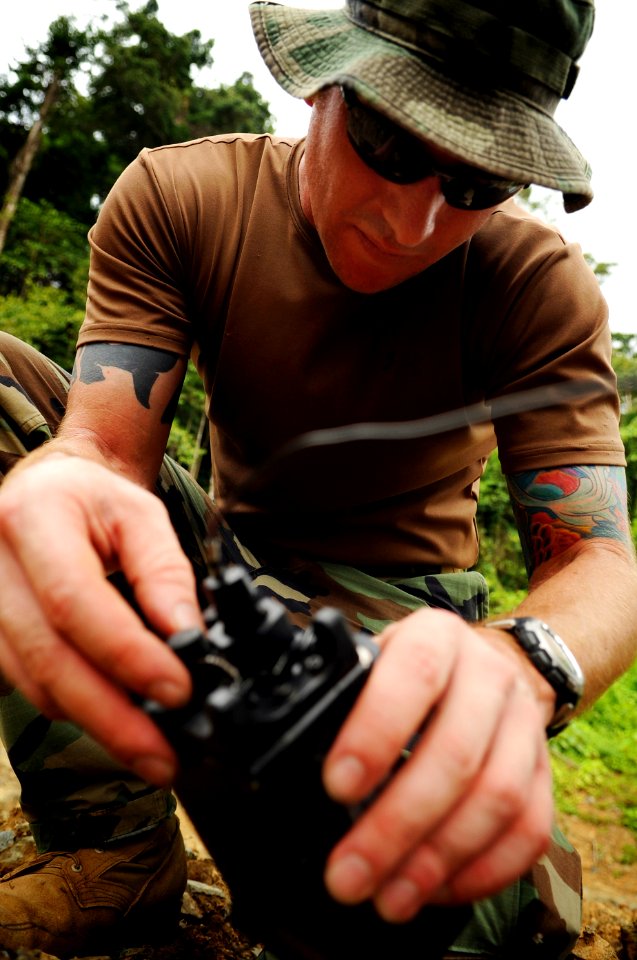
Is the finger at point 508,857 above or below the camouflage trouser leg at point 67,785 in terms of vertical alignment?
above

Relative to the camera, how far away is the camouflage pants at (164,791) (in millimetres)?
1746

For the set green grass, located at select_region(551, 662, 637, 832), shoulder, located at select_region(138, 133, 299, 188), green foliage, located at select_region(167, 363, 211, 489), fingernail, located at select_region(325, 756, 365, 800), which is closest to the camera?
fingernail, located at select_region(325, 756, 365, 800)

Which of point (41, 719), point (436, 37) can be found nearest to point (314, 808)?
point (41, 719)

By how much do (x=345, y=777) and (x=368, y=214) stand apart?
1.89 m

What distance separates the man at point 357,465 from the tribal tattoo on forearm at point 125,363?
0.6 inches

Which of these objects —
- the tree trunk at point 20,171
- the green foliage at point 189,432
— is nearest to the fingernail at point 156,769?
the green foliage at point 189,432

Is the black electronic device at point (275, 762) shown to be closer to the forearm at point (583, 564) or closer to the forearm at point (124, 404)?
the forearm at point (583, 564)

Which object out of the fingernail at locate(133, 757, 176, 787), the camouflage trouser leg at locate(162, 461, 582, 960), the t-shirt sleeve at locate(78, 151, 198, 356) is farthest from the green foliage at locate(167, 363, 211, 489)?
the fingernail at locate(133, 757, 176, 787)

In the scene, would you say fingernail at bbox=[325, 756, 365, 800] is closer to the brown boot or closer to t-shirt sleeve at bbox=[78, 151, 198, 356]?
the brown boot

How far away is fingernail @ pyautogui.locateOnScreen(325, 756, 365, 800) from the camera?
2.76 feet

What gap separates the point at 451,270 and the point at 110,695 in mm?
2148

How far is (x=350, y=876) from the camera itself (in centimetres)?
85

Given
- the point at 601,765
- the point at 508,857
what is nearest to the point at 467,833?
the point at 508,857

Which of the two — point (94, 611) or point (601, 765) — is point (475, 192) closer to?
point (94, 611)
